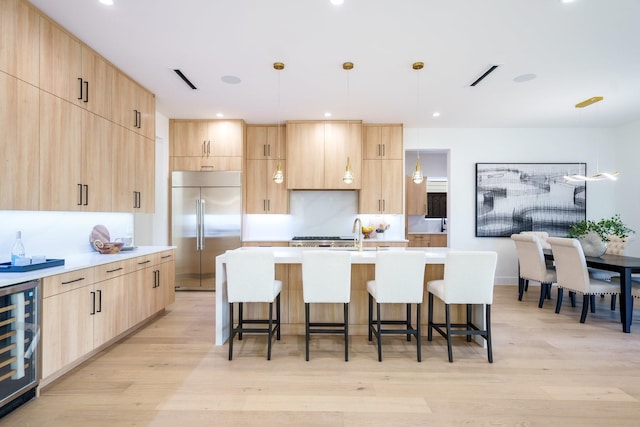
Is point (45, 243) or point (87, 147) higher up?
point (87, 147)

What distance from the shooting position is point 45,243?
9.25 ft

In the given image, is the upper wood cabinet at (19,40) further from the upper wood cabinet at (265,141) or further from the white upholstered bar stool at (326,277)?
the upper wood cabinet at (265,141)

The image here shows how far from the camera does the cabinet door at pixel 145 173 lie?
12.4 ft

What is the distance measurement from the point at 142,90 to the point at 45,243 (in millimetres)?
2117

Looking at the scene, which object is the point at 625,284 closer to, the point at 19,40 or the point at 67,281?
the point at 67,281

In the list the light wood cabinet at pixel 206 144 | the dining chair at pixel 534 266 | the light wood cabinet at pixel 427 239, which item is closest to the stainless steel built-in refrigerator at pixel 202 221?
the light wood cabinet at pixel 206 144

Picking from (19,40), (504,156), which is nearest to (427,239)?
(504,156)

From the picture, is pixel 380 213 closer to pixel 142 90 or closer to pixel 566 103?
→ pixel 566 103

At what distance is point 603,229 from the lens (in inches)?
190

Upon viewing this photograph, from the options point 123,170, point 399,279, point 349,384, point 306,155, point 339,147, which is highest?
point 339,147

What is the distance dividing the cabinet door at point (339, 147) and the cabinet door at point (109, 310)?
3.28m

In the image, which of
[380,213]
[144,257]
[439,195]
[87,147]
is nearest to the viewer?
[87,147]

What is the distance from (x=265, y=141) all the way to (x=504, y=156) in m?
4.40

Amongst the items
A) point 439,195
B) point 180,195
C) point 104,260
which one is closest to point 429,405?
point 104,260
